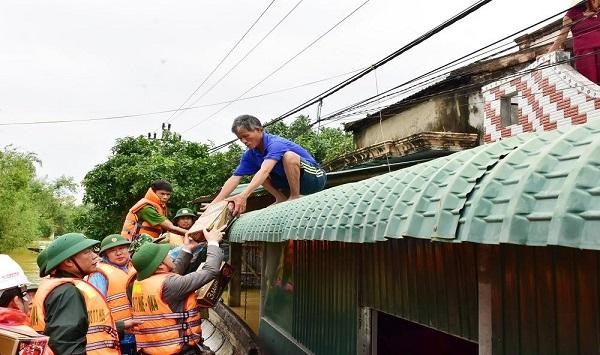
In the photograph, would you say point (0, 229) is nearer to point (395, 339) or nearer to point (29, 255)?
point (29, 255)

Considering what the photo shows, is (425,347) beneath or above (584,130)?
beneath

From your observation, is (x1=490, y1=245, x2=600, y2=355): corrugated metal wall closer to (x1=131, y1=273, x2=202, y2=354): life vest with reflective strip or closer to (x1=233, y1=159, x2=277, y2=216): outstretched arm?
(x1=131, y1=273, x2=202, y2=354): life vest with reflective strip

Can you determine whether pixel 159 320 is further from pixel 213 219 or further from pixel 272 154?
pixel 272 154

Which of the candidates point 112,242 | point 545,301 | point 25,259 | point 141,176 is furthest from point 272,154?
point 25,259

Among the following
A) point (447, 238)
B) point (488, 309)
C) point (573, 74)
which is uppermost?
point (573, 74)

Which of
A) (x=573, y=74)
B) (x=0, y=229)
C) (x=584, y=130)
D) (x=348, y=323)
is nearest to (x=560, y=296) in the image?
(x=584, y=130)

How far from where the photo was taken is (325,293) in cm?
568

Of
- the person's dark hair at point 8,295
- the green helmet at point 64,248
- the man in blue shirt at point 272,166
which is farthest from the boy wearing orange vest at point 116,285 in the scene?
the person's dark hair at point 8,295

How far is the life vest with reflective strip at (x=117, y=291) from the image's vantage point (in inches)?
207

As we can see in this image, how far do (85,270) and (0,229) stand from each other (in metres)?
35.8

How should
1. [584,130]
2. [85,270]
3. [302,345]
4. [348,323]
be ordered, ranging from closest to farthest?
[584,130] < [85,270] < [348,323] < [302,345]

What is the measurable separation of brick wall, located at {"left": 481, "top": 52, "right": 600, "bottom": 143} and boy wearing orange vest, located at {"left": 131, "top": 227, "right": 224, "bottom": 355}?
578cm

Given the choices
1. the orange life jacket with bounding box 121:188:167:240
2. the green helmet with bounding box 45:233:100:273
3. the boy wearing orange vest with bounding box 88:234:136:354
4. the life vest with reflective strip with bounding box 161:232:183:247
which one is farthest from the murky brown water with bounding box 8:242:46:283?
the green helmet with bounding box 45:233:100:273

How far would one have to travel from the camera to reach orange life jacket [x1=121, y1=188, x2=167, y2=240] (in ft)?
26.0
